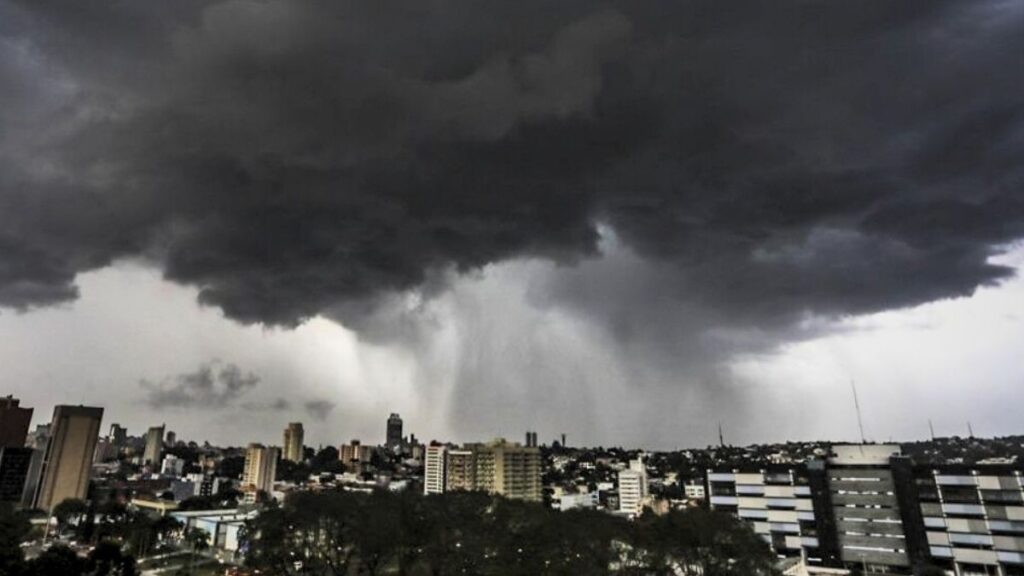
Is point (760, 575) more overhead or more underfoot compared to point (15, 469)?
more underfoot

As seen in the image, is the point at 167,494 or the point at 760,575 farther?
the point at 167,494

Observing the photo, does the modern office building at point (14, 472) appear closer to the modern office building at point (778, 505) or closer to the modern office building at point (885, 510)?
the modern office building at point (885, 510)

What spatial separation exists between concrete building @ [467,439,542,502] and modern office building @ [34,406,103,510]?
12178cm

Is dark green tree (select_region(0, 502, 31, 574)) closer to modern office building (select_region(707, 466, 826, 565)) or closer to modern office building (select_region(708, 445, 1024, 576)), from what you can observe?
modern office building (select_region(707, 466, 826, 565))

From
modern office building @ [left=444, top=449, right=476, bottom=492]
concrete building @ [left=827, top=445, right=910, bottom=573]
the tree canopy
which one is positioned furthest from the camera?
modern office building @ [left=444, top=449, right=476, bottom=492]

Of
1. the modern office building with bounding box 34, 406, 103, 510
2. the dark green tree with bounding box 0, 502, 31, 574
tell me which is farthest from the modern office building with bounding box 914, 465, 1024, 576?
the modern office building with bounding box 34, 406, 103, 510

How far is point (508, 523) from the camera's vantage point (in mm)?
65688

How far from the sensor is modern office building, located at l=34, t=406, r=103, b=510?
177125 mm

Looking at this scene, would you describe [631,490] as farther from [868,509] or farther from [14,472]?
[14,472]

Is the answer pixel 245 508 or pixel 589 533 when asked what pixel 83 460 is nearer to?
pixel 245 508

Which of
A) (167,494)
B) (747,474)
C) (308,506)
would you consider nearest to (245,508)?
(167,494)

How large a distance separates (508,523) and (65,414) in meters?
186

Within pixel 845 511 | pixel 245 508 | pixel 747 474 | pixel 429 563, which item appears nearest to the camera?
pixel 429 563

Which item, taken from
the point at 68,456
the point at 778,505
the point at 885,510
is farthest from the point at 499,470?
the point at 68,456
